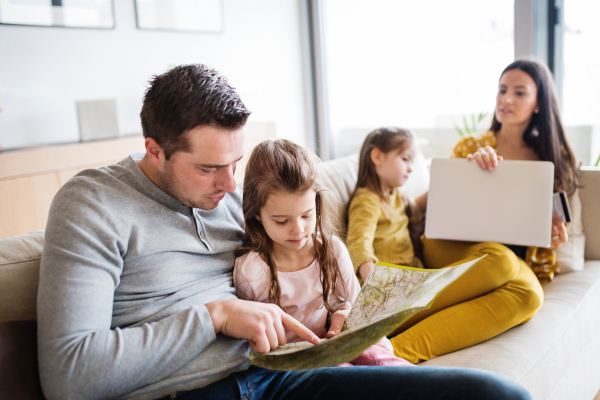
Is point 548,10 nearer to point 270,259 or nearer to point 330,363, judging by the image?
point 270,259

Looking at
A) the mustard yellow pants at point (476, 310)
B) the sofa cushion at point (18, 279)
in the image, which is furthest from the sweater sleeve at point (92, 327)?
the mustard yellow pants at point (476, 310)

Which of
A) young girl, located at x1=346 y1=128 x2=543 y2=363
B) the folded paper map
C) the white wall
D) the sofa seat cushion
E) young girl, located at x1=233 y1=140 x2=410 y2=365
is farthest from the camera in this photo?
the white wall

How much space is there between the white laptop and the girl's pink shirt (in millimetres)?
683

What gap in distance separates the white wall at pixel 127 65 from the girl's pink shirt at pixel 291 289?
186cm

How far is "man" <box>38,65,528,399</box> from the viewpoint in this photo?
925 mm

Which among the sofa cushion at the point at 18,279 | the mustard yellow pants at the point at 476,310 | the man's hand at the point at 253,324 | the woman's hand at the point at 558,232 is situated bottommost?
the mustard yellow pants at the point at 476,310

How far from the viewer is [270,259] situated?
1287mm

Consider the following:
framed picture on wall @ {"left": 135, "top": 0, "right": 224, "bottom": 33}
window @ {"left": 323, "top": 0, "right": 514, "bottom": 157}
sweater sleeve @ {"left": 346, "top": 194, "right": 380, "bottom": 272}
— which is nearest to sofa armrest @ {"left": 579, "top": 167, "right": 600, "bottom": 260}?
sweater sleeve @ {"left": 346, "top": 194, "right": 380, "bottom": 272}

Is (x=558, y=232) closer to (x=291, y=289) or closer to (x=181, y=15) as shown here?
(x=291, y=289)

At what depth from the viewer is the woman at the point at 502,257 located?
4.90ft

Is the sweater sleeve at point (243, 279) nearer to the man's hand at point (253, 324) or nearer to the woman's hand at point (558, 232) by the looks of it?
the man's hand at point (253, 324)

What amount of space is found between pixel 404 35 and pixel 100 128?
87.5 inches

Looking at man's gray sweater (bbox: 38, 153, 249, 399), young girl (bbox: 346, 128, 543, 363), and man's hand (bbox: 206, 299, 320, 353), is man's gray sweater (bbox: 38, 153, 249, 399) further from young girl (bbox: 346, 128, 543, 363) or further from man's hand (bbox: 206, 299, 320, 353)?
young girl (bbox: 346, 128, 543, 363)

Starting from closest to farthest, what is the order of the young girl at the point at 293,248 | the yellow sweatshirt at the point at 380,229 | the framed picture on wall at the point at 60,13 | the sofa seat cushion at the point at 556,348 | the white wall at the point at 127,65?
the young girl at the point at 293,248 → the sofa seat cushion at the point at 556,348 → the yellow sweatshirt at the point at 380,229 → the framed picture on wall at the point at 60,13 → the white wall at the point at 127,65
